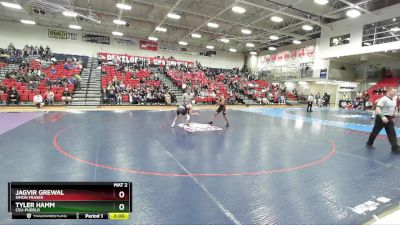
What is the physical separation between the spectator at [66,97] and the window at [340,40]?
23.4m

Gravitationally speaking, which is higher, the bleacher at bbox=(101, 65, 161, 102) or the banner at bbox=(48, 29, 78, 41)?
the banner at bbox=(48, 29, 78, 41)

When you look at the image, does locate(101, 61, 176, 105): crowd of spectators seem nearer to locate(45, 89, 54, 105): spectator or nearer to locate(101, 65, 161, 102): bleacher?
locate(101, 65, 161, 102): bleacher

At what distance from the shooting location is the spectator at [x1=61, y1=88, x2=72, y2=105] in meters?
15.9

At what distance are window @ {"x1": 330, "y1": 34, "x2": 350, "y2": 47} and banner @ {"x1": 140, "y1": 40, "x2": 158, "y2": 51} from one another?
20376 mm

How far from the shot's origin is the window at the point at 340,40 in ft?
71.2

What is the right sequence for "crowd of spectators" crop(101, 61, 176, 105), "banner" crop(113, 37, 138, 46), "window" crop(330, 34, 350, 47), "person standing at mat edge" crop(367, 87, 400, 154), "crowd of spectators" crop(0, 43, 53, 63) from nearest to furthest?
"person standing at mat edge" crop(367, 87, 400, 154)
"crowd of spectators" crop(101, 61, 176, 105)
"crowd of spectators" crop(0, 43, 53, 63)
"window" crop(330, 34, 350, 47)
"banner" crop(113, 37, 138, 46)

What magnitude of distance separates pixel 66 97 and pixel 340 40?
23.6 m

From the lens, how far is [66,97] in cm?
1595

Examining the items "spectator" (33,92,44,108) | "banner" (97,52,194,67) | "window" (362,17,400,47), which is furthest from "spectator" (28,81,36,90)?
"window" (362,17,400,47)

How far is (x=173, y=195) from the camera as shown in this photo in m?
3.38

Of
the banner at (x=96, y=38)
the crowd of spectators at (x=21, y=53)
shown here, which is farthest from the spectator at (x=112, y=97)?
the banner at (x=96, y=38)

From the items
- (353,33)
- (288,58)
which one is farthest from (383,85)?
(288,58)

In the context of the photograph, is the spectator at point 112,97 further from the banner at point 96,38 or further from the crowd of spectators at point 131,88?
the banner at point 96,38

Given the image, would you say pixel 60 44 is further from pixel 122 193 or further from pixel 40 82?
pixel 122 193
